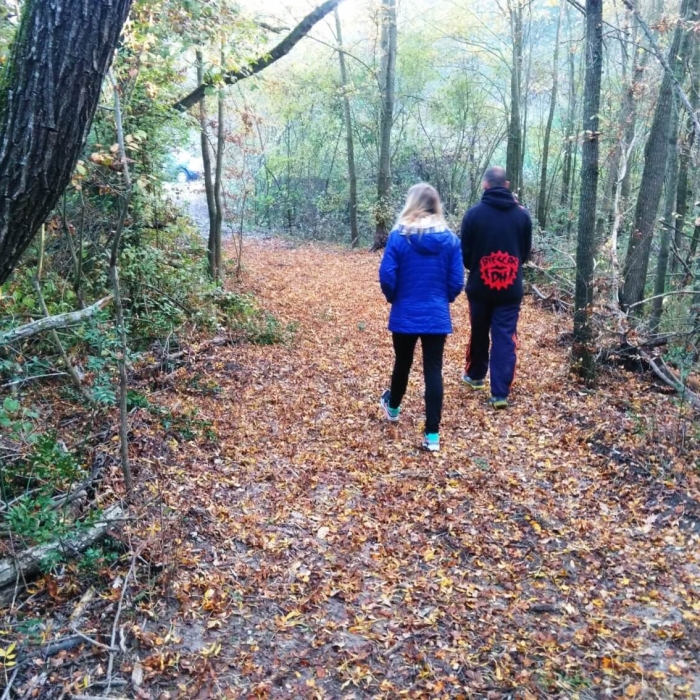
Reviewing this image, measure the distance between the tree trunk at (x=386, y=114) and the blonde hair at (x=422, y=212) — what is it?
1300cm

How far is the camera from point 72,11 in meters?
2.05

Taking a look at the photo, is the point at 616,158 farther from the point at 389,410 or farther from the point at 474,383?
the point at 389,410

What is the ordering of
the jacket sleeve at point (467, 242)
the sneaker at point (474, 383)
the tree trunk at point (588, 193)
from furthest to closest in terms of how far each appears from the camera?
the sneaker at point (474, 383) < the jacket sleeve at point (467, 242) < the tree trunk at point (588, 193)

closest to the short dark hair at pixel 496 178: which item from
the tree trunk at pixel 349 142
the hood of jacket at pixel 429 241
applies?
the hood of jacket at pixel 429 241

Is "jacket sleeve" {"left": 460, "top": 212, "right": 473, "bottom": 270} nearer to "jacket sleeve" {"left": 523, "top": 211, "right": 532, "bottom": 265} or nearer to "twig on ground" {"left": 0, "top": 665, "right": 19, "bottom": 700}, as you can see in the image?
"jacket sleeve" {"left": 523, "top": 211, "right": 532, "bottom": 265}

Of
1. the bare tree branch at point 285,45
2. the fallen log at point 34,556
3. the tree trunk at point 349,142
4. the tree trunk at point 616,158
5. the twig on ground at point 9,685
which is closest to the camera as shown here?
the twig on ground at point 9,685

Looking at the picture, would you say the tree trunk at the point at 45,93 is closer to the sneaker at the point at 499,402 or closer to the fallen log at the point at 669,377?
the sneaker at the point at 499,402

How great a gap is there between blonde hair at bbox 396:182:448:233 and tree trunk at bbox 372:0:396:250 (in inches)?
512

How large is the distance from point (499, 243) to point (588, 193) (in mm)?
937

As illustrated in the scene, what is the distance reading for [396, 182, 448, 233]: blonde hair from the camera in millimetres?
4367

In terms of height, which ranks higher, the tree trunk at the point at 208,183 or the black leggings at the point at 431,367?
the tree trunk at the point at 208,183

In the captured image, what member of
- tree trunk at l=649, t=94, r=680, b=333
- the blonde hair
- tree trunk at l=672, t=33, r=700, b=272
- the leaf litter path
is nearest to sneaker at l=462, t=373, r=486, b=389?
the leaf litter path

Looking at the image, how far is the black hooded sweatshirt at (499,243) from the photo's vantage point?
5211mm

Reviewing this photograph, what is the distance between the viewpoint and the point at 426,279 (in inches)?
176
